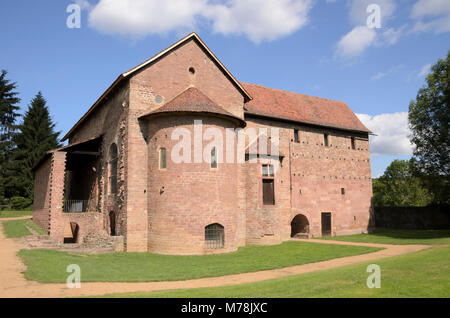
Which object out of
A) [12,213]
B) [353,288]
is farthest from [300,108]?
[12,213]

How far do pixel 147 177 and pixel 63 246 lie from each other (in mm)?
5975

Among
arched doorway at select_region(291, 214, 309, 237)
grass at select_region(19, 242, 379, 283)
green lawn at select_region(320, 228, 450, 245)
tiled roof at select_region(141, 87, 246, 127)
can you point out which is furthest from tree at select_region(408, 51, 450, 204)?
tiled roof at select_region(141, 87, 246, 127)

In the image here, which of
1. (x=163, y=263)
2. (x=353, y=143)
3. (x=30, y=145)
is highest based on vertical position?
(x=30, y=145)

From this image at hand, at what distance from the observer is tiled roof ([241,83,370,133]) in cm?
2648

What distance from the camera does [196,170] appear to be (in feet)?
59.5

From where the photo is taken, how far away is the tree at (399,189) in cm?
5847

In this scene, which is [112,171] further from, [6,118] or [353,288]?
[6,118]

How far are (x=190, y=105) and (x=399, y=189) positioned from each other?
56.4 metres

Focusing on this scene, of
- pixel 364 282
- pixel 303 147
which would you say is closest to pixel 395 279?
pixel 364 282

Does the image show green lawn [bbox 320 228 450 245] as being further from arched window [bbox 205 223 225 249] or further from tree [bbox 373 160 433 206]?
tree [bbox 373 160 433 206]

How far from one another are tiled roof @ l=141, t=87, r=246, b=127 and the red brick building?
0.26ft
